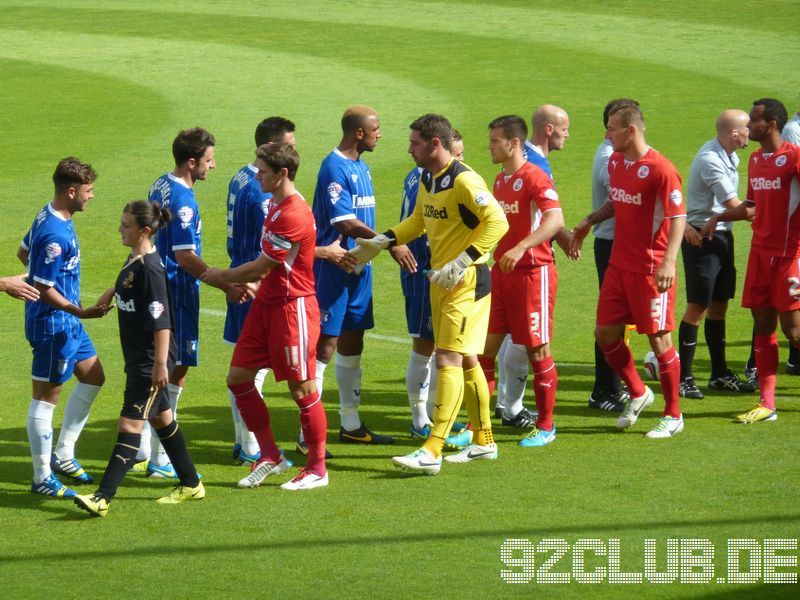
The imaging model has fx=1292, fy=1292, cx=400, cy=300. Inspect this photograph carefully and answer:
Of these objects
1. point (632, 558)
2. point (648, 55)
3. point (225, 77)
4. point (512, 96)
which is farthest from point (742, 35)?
point (632, 558)

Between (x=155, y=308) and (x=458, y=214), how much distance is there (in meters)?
1.94

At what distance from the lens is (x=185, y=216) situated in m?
7.73

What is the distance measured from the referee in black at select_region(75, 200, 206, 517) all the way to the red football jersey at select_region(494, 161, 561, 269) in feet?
7.91

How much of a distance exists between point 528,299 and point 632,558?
102 inches

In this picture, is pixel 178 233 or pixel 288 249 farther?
pixel 178 233

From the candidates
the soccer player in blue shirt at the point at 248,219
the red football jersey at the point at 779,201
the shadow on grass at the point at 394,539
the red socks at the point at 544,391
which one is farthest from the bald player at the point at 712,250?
the soccer player in blue shirt at the point at 248,219

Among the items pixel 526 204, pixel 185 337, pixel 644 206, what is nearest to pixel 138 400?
pixel 185 337

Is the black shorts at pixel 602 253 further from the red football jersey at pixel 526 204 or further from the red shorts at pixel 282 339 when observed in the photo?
the red shorts at pixel 282 339

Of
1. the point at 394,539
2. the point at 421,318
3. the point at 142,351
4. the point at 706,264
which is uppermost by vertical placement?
the point at 706,264

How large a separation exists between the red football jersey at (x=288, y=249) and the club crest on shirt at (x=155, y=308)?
2.28ft

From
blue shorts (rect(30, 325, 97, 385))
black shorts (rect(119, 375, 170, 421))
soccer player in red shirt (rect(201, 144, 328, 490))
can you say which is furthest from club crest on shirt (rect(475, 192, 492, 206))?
blue shorts (rect(30, 325, 97, 385))

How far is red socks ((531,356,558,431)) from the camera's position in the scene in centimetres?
858

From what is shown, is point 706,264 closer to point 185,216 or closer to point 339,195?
point 339,195

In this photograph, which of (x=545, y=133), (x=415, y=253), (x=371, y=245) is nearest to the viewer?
(x=371, y=245)
